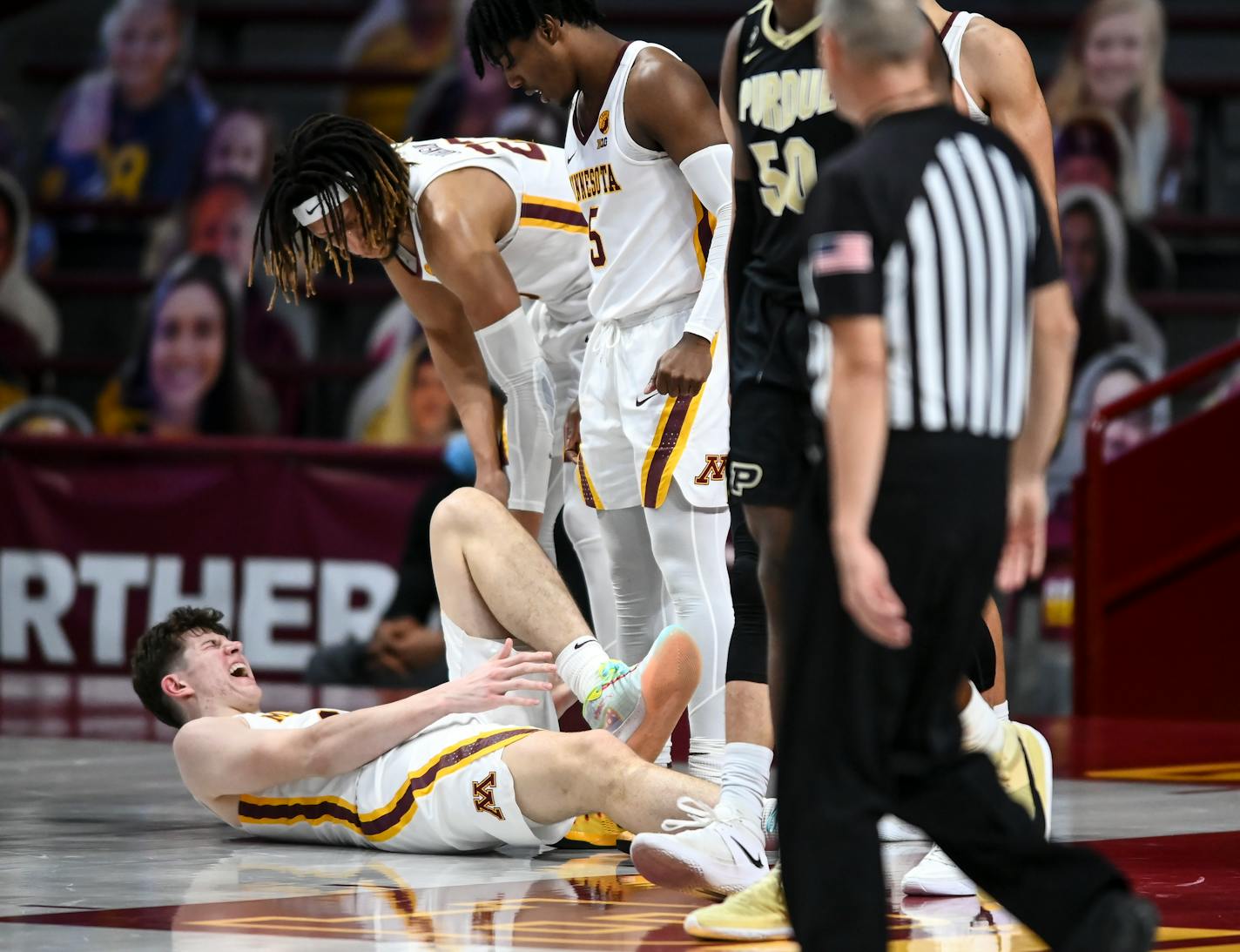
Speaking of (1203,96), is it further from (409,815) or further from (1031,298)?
(1031,298)

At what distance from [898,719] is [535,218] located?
307 centimetres

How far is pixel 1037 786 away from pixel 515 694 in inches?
68.3

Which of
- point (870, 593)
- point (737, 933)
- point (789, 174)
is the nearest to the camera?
point (870, 593)

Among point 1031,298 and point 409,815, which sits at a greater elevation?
point 1031,298

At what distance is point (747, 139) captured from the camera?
13.2 ft

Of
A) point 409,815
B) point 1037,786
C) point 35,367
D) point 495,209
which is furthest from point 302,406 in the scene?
point 1037,786

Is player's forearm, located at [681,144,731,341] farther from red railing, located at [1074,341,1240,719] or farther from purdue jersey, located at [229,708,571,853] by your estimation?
red railing, located at [1074,341,1240,719]

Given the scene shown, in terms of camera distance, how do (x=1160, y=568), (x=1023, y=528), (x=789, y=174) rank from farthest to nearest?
(x=1160, y=568) → (x=789, y=174) → (x=1023, y=528)

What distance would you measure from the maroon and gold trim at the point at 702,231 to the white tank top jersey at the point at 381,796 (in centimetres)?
123

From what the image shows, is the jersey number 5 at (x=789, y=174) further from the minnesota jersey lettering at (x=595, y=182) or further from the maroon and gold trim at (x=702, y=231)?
the minnesota jersey lettering at (x=595, y=182)

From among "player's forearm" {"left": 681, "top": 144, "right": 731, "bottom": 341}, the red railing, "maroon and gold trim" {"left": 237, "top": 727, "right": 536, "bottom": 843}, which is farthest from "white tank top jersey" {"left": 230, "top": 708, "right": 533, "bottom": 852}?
the red railing

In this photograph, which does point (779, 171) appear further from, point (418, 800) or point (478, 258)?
point (418, 800)

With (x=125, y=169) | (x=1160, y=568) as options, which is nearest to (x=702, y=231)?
(x=1160, y=568)

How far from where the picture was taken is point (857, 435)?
8.75 ft
